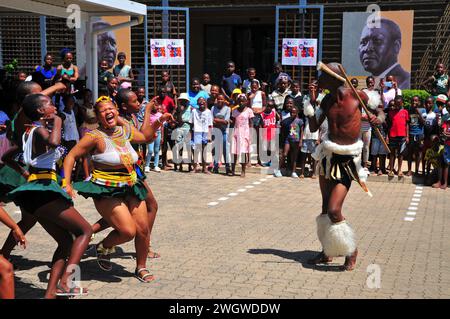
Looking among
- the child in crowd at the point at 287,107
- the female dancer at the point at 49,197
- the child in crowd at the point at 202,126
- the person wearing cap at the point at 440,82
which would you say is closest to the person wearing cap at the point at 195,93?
the child in crowd at the point at 202,126

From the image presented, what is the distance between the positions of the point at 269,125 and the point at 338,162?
647 centimetres

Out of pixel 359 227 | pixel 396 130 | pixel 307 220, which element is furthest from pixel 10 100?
pixel 396 130

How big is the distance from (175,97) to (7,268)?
9348mm

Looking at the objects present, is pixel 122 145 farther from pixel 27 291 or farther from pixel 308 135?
pixel 308 135

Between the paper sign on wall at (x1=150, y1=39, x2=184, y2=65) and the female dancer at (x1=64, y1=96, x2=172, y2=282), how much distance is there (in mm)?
9876

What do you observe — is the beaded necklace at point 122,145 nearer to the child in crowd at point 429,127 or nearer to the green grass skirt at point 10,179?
the green grass skirt at point 10,179

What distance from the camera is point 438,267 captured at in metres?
5.84

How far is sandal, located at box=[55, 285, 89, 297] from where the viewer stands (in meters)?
4.70

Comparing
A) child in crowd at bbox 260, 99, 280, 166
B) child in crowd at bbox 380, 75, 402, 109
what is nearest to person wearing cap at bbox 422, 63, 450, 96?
child in crowd at bbox 380, 75, 402, 109

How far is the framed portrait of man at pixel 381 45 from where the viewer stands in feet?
48.0

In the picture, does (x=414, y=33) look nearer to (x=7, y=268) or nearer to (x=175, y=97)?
(x=175, y=97)

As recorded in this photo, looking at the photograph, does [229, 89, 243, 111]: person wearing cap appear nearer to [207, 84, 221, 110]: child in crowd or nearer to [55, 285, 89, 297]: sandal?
[207, 84, 221, 110]: child in crowd

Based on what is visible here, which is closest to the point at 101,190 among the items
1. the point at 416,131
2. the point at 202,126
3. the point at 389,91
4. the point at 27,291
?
the point at 27,291

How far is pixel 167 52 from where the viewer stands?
1491 cm
